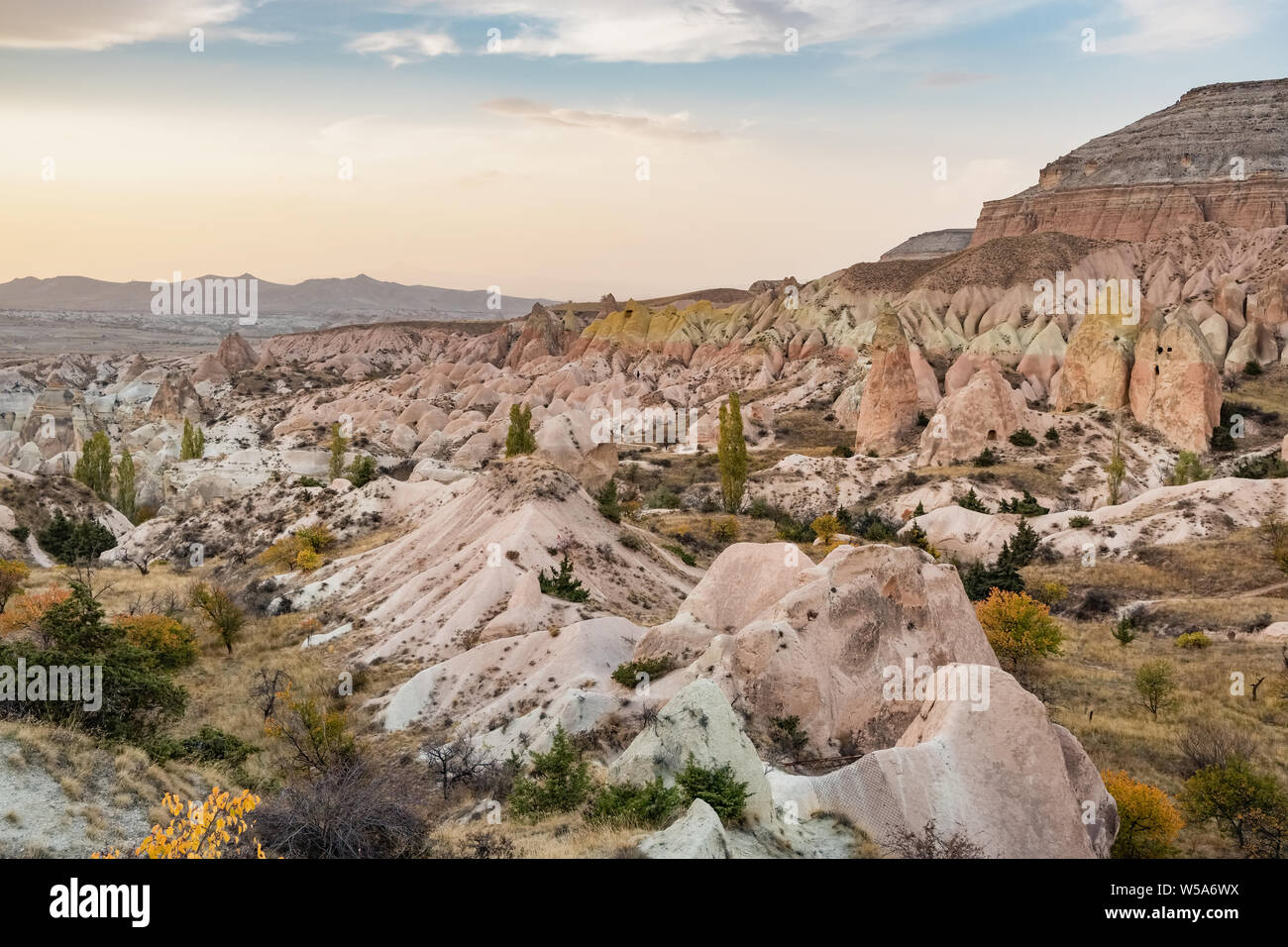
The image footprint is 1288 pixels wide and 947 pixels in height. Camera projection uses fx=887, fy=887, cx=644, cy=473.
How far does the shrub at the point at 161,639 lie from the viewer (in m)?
25.9

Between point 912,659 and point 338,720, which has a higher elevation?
point 912,659

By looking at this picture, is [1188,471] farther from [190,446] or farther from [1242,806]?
[190,446]

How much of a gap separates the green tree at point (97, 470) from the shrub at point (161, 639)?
37.6m

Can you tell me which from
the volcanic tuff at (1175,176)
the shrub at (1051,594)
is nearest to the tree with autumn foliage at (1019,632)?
the shrub at (1051,594)

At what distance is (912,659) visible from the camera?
18406 millimetres

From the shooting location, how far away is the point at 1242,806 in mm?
14953

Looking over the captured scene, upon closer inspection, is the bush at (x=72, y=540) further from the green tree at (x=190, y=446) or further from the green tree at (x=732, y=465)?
the green tree at (x=732, y=465)

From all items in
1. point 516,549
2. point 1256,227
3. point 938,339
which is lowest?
point 516,549

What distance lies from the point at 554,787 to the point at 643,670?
Answer: 5.63 metres

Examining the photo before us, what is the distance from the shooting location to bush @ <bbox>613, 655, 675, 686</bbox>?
19625mm

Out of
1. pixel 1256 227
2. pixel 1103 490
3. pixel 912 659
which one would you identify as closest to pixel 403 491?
pixel 912 659
